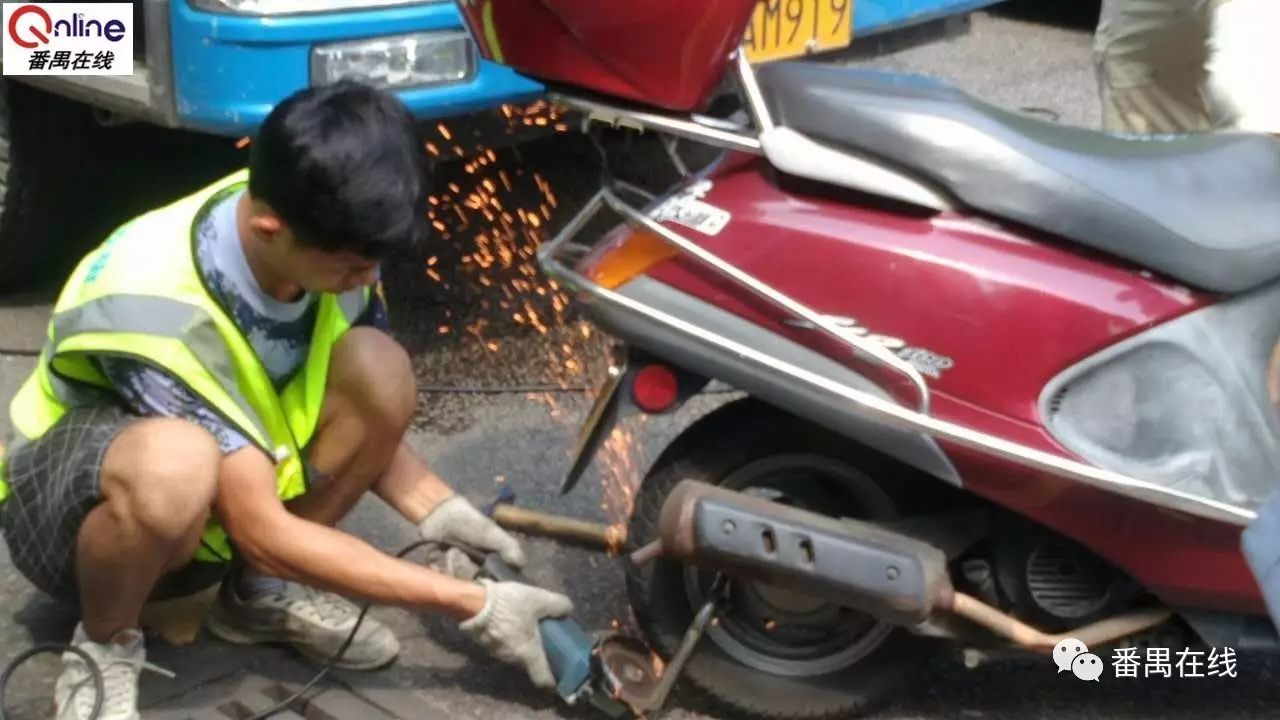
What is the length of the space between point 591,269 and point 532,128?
1.31 m

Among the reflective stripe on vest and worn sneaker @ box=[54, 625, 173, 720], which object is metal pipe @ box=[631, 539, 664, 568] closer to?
the reflective stripe on vest

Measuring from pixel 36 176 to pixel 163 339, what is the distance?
1.86m

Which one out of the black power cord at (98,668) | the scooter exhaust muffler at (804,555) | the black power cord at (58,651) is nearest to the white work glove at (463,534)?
the black power cord at (98,668)

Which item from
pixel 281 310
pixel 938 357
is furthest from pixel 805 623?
pixel 281 310

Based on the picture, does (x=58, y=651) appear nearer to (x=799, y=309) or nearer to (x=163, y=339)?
(x=163, y=339)

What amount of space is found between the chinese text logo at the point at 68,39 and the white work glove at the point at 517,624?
5.38ft

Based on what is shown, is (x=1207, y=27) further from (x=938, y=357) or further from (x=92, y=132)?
(x=92, y=132)

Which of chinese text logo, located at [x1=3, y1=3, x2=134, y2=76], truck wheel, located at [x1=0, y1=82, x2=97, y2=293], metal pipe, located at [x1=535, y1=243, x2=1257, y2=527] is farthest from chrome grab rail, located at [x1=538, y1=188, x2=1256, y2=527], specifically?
truck wheel, located at [x1=0, y1=82, x2=97, y2=293]

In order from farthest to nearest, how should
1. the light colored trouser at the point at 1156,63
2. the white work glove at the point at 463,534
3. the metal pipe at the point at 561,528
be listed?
the light colored trouser at the point at 1156,63 → the metal pipe at the point at 561,528 → the white work glove at the point at 463,534

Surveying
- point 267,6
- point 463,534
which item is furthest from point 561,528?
point 267,6

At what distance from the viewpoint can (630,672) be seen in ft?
8.45

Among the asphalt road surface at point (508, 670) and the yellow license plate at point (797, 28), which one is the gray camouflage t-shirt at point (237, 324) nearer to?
the asphalt road surface at point (508, 670)

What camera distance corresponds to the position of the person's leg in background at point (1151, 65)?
3.39 meters

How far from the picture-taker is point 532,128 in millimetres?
3703
